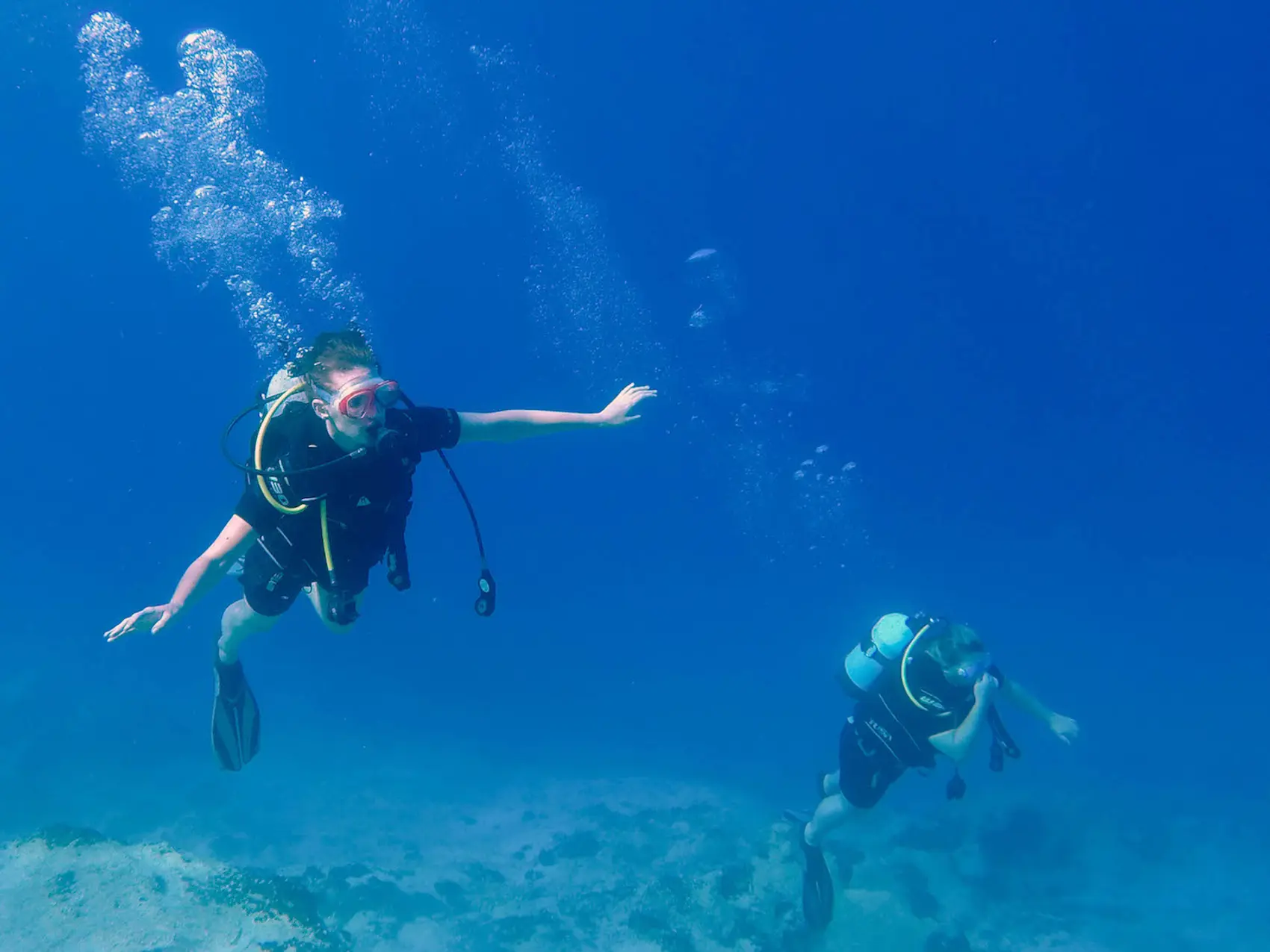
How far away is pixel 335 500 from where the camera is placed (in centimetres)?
391

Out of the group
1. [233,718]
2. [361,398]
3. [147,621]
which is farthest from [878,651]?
[233,718]

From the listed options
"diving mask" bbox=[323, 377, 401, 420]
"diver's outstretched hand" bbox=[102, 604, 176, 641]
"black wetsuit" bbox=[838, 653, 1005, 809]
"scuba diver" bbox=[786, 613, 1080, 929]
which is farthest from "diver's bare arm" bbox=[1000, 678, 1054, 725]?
"diver's outstretched hand" bbox=[102, 604, 176, 641]

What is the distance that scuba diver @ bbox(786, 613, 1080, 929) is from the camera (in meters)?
6.25

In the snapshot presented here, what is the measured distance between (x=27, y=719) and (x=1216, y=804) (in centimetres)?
2434


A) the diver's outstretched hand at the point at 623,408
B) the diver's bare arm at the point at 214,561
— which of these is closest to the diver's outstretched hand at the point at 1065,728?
the diver's outstretched hand at the point at 623,408

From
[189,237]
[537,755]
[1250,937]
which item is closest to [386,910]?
[537,755]

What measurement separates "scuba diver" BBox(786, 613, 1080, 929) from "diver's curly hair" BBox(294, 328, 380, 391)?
4980 mm

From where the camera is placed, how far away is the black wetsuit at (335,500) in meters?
3.80

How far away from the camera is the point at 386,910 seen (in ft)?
33.0

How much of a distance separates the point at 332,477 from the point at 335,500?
0.14m

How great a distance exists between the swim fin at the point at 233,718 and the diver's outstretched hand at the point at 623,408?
4.05 meters

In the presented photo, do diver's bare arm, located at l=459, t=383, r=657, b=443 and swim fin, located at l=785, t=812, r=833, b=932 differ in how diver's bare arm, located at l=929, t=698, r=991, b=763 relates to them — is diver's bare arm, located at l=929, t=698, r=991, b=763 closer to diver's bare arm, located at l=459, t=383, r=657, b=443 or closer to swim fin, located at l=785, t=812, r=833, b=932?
swim fin, located at l=785, t=812, r=833, b=932

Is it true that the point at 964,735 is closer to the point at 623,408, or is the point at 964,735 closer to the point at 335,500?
the point at 623,408

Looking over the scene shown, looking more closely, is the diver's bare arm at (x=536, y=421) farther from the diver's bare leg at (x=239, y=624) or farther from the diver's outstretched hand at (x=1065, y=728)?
the diver's outstretched hand at (x=1065, y=728)
